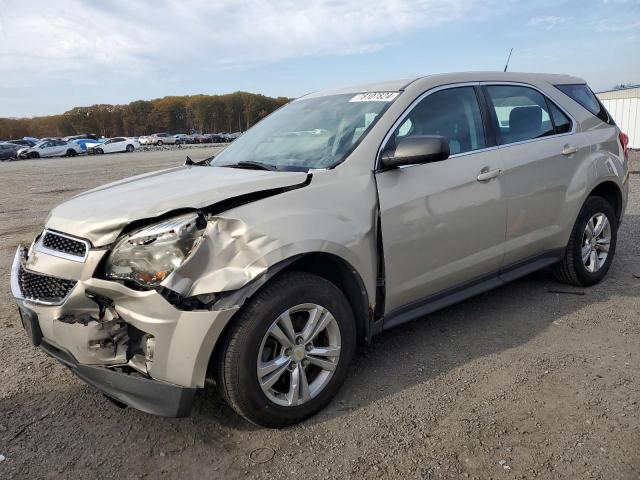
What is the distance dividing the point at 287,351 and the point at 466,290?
1538mm

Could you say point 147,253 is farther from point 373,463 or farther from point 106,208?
point 373,463

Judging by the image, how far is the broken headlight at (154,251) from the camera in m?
2.39

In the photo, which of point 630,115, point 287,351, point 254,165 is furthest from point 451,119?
point 630,115

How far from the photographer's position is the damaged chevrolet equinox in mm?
2402

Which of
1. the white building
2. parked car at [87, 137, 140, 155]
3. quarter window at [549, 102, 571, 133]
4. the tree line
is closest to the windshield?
quarter window at [549, 102, 571, 133]

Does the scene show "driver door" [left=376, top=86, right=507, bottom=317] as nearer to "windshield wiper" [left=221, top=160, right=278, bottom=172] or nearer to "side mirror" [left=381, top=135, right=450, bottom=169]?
"side mirror" [left=381, top=135, right=450, bottom=169]

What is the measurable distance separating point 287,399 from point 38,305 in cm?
134

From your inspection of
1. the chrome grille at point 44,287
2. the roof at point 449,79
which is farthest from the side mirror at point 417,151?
the chrome grille at point 44,287

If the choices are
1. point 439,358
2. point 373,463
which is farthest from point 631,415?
point 373,463

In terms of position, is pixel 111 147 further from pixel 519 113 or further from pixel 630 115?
pixel 519 113

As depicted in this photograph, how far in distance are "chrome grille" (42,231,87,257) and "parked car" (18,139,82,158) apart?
42.9m

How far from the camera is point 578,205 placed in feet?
14.1

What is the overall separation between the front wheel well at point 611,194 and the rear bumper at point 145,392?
3859 mm

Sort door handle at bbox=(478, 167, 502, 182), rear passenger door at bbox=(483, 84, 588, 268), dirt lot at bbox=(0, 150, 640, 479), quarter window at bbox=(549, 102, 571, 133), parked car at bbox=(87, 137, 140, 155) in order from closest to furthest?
dirt lot at bbox=(0, 150, 640, 479)
door handle at bbox=(478, 167, 502, 182)
rear passenger door at bbox=(483, 84, 588, 268)
quarter window at bbox=(549, 102, 571, 133)
parked car at bbox=(87, 137, 140, 155)
